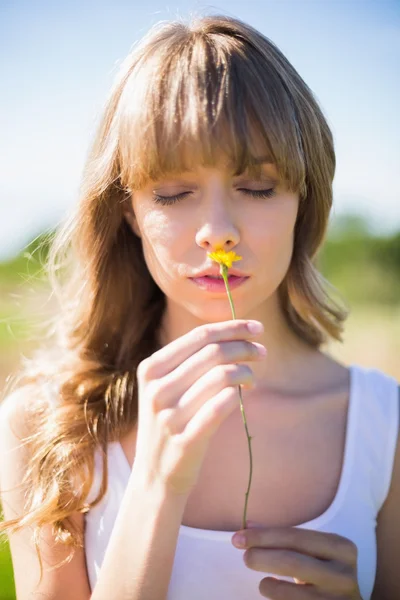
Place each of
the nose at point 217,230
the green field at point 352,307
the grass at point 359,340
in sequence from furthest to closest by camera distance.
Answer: the grass at point 359,340 < the green field at point 352,307 < the nose at point 217,230

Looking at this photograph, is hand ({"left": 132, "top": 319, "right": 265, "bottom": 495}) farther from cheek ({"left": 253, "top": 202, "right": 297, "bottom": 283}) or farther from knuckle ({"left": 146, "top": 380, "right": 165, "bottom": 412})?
cheek ({"left": 253, "top": 202, "right": 297, "bottom": 283})

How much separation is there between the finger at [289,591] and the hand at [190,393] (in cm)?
36

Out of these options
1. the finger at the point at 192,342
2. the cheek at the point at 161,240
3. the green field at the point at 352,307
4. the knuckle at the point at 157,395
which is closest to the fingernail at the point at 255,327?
the finger at the point at 192,342

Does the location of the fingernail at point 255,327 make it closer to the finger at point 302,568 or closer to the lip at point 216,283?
the lip at point 216,283

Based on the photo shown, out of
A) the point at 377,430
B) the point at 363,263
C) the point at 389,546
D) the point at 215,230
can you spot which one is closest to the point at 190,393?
the point at 215,230

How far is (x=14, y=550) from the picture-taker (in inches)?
82.9

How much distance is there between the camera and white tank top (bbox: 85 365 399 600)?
6.24ft

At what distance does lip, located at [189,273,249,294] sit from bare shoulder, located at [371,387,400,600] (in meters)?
0.81

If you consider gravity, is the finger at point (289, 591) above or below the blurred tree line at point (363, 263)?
above

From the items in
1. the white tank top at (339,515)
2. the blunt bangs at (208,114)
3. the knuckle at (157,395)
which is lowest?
the white tank top at (339,515)

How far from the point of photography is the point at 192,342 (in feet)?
5.25

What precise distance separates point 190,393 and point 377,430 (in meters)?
0.87

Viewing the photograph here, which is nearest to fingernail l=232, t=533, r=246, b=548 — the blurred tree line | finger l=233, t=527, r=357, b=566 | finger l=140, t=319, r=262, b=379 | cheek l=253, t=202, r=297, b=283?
finger l=233, t=527, r=357, b=566

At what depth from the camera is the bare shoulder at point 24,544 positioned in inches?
78.5
